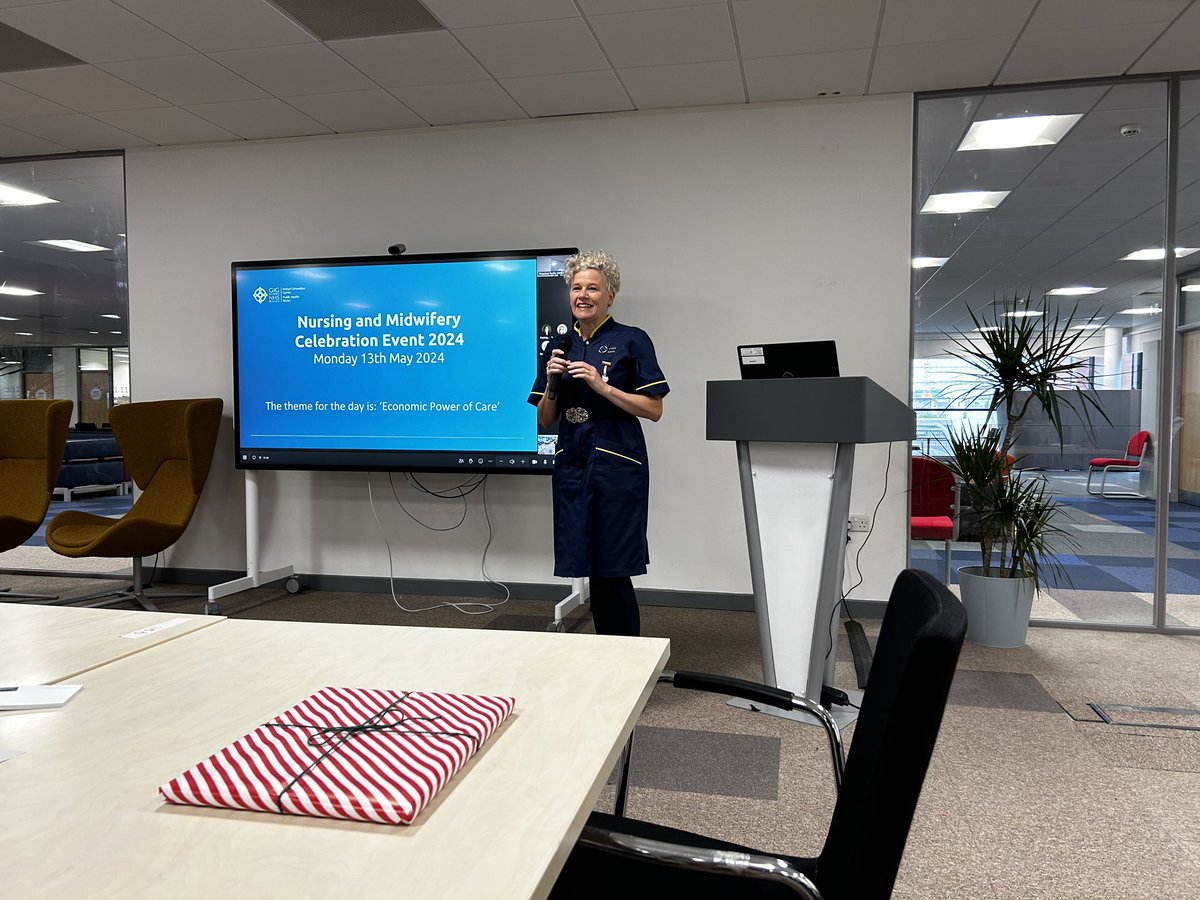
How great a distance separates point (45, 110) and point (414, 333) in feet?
7.49

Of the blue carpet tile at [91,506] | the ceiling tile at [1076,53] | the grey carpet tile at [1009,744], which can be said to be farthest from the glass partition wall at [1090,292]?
the blue carpet tile at [91,506]

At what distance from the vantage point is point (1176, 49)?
3.53 m

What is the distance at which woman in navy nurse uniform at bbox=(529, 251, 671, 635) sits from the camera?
2889 mm

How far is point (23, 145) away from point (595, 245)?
3.54 m

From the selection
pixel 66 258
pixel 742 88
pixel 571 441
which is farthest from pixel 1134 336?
pixel 66 258

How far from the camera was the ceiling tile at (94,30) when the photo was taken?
3207 millimetres

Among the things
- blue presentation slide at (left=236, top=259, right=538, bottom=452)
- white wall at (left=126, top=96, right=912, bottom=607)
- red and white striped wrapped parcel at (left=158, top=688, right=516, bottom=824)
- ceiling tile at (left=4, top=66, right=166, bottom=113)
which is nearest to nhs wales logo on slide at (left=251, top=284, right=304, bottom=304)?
blue presentation slide at (left=236, top=259, right=538, bottom=452)

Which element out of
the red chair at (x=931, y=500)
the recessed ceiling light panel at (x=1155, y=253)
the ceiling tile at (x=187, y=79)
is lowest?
the red chair at (x=931, y=500)

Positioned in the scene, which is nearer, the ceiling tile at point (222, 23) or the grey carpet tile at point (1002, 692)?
the grey carpet tile at point (1002, 692)

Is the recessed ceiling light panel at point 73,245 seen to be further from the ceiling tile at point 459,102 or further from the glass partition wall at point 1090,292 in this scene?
the glass partition wall at point 1090,292

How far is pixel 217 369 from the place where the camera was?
15.9 ft

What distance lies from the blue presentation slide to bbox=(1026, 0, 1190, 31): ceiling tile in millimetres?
2388

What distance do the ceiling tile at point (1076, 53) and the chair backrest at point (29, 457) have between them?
5.00 meters

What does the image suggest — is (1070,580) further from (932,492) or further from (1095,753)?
(1095,753)
